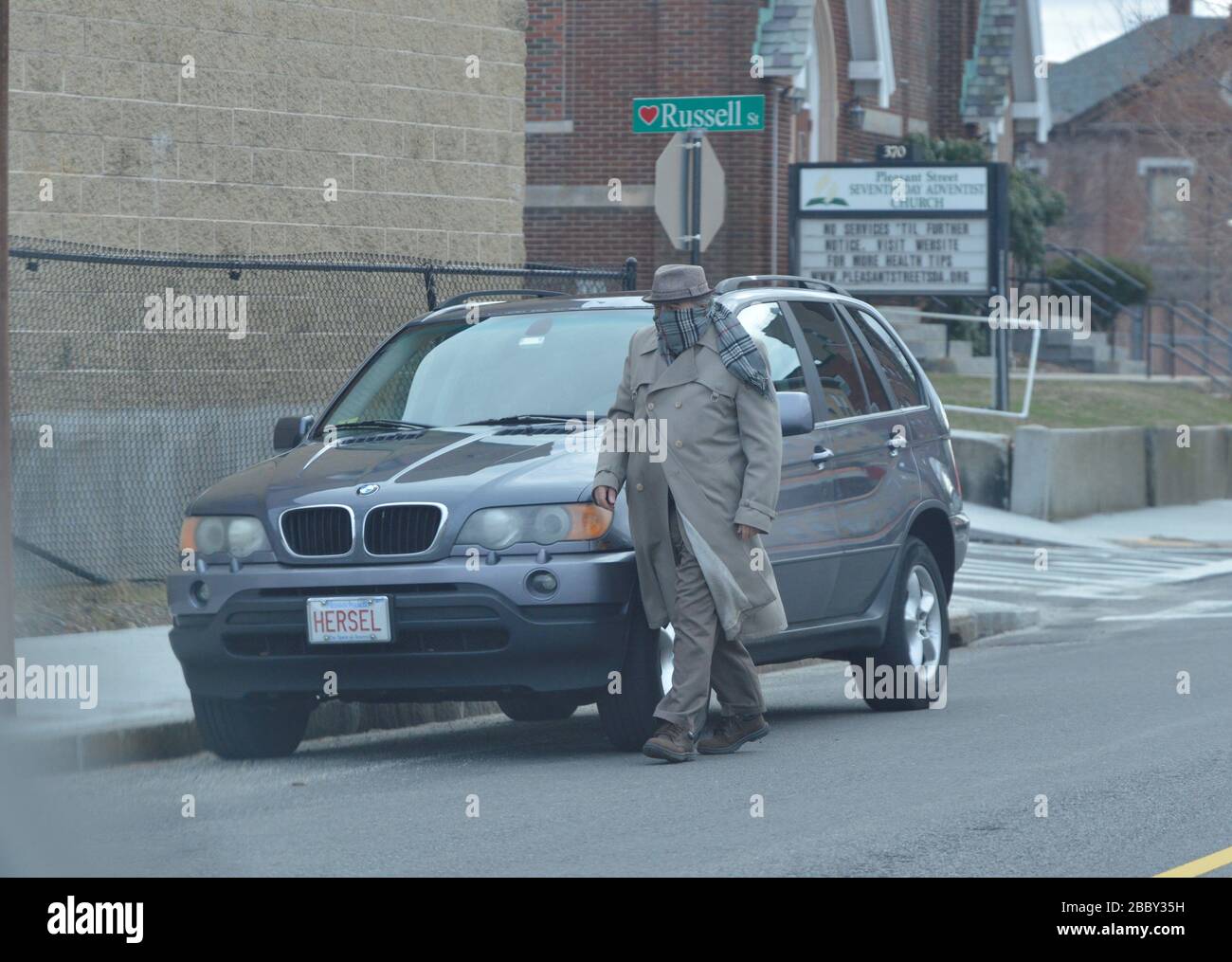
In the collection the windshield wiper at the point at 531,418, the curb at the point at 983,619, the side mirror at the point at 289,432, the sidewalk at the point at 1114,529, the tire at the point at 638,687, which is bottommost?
the sidewalk at the point at 1114,529

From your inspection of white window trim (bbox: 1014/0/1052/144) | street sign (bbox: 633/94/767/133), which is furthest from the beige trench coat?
white window trim (bbox: 1014/0/1052/144)

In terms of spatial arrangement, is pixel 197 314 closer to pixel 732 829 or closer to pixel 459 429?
pixel 459 429

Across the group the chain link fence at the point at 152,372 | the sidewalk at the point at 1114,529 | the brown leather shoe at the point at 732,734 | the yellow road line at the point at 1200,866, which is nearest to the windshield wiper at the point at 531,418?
the brown leather shoe at the point at 732,734

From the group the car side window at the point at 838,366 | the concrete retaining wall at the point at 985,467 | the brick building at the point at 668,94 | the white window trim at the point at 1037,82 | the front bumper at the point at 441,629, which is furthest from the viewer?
the white window trim at the point at 1037,82

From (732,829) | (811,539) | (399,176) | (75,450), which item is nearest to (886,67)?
(399,176)

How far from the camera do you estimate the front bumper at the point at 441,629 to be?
7.72 metres

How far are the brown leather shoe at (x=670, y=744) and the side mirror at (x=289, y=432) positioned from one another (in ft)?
7.28

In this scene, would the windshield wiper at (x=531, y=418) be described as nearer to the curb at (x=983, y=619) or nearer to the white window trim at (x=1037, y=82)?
the curb at (x=983, y=619)

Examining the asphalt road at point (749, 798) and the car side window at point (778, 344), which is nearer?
the asphalt road at point (749, 798)

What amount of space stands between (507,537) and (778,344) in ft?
6.51

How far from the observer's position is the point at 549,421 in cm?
866

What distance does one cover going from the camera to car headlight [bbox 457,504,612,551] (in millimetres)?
7820

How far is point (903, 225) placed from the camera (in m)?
24.4

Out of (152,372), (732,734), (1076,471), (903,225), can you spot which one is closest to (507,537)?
(732,734)
